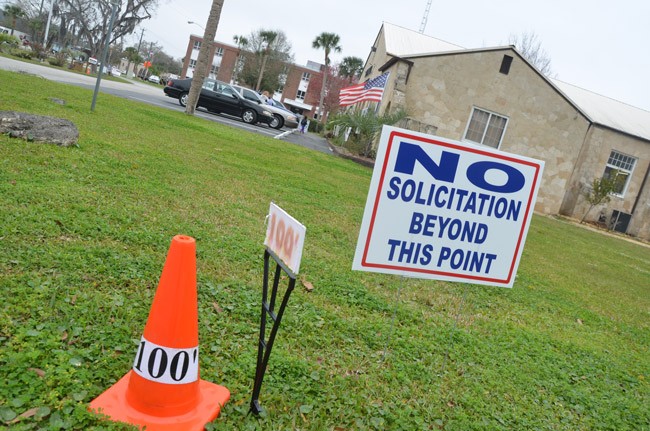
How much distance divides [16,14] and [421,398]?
239ft

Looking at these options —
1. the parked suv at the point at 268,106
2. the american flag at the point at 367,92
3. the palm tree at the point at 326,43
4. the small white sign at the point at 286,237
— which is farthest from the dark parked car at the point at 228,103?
the palm tree at the point at 326,43

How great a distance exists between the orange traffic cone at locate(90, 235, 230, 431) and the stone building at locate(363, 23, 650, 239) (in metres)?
18.7

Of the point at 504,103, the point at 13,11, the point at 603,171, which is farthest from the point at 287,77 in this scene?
the point at 603,171

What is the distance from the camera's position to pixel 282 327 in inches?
145

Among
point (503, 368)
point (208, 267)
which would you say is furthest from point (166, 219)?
point (503, 368)

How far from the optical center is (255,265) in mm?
4707

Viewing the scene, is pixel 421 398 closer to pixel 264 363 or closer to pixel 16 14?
pixel 264 363

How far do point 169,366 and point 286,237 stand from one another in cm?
83

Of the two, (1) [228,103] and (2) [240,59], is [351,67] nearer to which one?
(2) [240,59]

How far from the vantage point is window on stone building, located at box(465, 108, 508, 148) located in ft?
74.0

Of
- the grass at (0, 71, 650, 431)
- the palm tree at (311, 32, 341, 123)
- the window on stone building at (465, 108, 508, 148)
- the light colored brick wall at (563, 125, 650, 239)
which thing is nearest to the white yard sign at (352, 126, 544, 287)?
the grass at (0, 71, 650, 431)

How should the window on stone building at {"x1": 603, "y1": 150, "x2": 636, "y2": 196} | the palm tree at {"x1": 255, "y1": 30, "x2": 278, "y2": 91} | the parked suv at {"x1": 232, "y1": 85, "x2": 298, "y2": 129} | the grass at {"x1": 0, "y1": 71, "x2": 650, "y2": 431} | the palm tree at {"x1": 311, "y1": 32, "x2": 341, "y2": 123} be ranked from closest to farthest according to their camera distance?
the grass at {"x1": 0, "y1": 71, "x2": 650, "y2": 431} < the parked suv at {"x1": 232, "y1": 85, "x2": 298, "y2": 129} < the window on stone building at {"x1": 603, "y1": 150, "x2": 636, "y2": 196} < the palm tree at {"x1": 311, "y1": 32, "x2": 341, "y2": 123} < the palm tree at {"x1": 255, "y1": 30, "x2": 278, "y2": 91}

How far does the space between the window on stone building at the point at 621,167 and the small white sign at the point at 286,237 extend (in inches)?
992

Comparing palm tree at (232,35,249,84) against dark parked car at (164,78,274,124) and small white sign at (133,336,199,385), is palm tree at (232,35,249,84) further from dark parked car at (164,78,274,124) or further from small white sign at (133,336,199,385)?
small white sign at (133,336,199,385)
